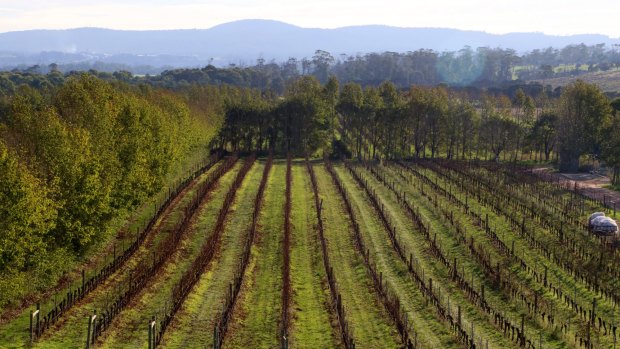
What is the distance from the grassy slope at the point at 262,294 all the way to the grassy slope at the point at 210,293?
996mm

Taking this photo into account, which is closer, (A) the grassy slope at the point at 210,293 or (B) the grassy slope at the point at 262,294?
(A) the grassy slope at the point at 210,293

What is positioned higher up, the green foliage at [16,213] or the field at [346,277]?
the green foliage at [16,213]

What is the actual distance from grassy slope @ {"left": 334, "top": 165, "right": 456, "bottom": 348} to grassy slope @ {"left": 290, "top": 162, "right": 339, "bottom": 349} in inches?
141

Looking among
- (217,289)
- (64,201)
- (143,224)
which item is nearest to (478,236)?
(217,289)

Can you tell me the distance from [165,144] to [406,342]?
103 ft

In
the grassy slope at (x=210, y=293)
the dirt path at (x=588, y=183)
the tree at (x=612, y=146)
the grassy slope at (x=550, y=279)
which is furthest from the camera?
the tree at (x=612, y=146)

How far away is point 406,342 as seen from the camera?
25.6 meters

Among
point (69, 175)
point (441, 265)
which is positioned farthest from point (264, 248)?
point (69, 175)

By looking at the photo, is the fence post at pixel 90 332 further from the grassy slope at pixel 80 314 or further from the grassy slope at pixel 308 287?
the grassy slope at pixel 308 287

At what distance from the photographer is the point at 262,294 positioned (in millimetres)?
32031

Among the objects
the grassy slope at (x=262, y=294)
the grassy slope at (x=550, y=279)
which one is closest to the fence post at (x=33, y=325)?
the grassy slope at (x=262, y=294)

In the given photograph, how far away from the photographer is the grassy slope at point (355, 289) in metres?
27.0

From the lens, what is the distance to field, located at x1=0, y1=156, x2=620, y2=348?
87.4 ft

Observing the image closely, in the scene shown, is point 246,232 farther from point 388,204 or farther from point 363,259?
point 388,204
